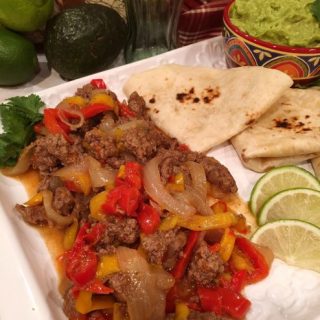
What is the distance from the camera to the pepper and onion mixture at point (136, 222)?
2629 mm

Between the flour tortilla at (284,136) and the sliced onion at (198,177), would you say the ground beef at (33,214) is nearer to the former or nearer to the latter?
the sliced onion at (198,177)

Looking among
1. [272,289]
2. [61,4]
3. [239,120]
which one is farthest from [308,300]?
[61,4]

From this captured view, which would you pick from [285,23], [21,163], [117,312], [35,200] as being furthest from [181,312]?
[285,23]

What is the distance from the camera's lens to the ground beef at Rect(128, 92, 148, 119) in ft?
12.6

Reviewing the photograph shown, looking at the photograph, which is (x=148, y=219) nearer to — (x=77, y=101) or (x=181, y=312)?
(x=181, y=312)

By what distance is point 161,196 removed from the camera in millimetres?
2877

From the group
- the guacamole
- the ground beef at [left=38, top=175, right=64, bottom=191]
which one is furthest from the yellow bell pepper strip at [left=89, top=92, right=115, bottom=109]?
the guacamole

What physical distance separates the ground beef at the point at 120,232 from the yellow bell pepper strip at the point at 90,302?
1.04 ft

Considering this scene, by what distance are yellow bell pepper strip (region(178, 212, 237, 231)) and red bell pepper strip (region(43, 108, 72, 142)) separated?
50.5 inches

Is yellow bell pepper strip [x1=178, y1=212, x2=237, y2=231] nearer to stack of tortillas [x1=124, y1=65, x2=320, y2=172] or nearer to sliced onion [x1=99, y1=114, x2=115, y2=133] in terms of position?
stack of tortillas [x1=124, y1=65, x2=320, y2=172]

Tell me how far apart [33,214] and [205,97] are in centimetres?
196

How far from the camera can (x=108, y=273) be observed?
265cm

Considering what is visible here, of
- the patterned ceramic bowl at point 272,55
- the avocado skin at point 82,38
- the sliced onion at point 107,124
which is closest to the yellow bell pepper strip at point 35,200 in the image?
the sliced onion at point 107,124

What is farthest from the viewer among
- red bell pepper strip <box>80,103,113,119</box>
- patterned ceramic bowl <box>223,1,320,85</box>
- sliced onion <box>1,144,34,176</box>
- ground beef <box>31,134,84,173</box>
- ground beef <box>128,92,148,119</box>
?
patterned ceramic bowl <box>223,1,320,85</box>
